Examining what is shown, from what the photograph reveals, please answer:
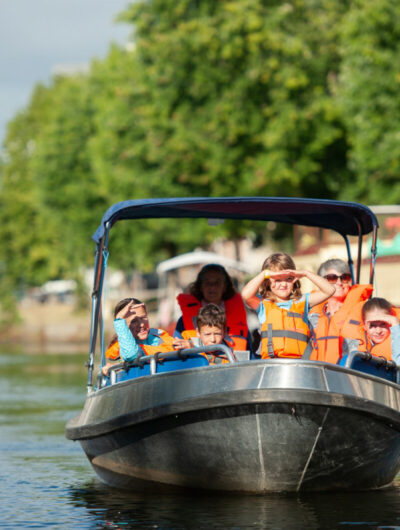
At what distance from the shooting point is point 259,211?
12.5 metres

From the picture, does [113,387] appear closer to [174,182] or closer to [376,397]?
[376,397]

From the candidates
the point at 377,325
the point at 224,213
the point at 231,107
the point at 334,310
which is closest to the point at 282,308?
the point at 377,325

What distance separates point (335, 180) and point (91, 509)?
3207 centimetres

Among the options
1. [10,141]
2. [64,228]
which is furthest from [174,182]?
[10,141]

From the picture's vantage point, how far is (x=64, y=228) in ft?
Result: 194

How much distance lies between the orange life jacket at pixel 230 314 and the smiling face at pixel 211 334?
4.55 feet

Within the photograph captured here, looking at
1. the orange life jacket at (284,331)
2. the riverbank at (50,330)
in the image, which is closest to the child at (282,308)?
the orange life jacket at (284,331)

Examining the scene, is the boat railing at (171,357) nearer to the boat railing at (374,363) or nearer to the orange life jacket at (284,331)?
the orange life jacket at (284,331)

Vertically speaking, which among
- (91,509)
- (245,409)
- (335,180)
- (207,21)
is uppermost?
(207,21)

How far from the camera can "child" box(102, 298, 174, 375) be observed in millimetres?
10964

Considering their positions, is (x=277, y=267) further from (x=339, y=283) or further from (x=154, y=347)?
(x=154, y=347)

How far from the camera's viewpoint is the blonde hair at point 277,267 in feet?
33.5

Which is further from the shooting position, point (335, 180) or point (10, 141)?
point (10, 141)

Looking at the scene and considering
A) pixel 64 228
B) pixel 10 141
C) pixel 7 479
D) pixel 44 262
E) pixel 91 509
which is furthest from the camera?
pixel 10 141
